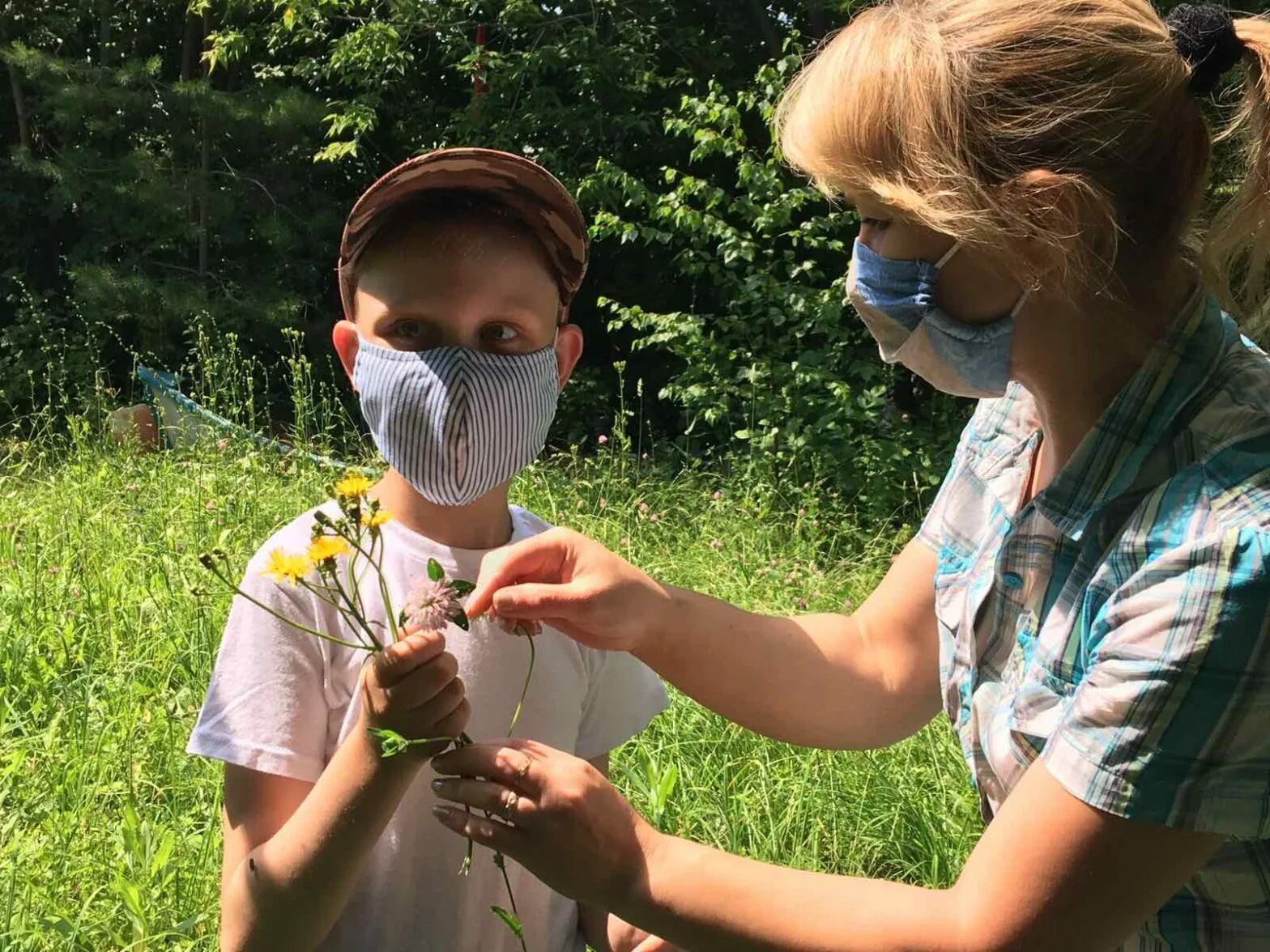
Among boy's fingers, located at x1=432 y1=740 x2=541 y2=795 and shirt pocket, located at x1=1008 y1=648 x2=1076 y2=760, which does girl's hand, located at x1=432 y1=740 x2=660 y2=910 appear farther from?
shirt pocket, located at x1=1008 y1=648 x2=1076 y2=760

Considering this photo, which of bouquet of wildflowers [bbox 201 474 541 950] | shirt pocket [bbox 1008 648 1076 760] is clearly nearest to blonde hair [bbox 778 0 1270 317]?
shirt pocket [bbox 1008 648 1076 760]

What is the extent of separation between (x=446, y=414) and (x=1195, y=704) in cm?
109

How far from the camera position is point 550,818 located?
1369 mm

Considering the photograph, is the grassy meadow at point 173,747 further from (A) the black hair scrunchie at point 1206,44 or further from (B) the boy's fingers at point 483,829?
(A) the black hair scrunchie at point 1206,44

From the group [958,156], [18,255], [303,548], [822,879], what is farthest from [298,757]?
[18,255]

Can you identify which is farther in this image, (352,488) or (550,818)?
(550,818)

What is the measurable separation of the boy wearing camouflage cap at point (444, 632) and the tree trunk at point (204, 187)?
1169 cm

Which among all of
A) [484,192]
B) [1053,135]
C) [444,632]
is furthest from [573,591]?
[1053,135]

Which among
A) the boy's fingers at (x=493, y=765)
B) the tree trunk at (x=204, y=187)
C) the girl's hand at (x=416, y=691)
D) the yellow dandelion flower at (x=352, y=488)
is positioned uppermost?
the yellow dandelion flower at (x=352, y=488)

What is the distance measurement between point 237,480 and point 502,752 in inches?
150

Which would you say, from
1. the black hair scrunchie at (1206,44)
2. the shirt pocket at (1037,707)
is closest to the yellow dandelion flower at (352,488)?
the shirt pocket at (1037,707)

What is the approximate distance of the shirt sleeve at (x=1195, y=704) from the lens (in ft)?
3.97

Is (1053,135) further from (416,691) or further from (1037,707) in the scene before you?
(416,691)

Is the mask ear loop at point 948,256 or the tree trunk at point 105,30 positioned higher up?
the mask ear loop at point 948,256
